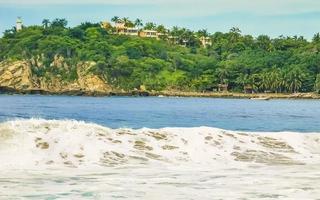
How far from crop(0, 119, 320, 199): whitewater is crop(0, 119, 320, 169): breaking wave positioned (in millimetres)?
28

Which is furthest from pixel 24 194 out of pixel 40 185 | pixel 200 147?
pixel 200 147

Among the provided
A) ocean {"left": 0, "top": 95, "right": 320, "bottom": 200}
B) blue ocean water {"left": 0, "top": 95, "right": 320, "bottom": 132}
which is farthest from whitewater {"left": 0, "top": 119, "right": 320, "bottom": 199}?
blue ocean water {"left": 0, "top": 95, "right": 320, "bottom": 132}

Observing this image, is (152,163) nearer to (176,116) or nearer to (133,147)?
(133,147)

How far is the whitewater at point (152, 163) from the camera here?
13445 millimetres

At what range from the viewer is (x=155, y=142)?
67.0 feet

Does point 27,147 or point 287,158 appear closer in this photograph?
point 27,147

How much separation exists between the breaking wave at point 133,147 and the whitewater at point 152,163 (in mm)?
28

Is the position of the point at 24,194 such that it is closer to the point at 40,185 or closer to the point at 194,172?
the point at 40,185

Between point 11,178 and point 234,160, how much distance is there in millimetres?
7122

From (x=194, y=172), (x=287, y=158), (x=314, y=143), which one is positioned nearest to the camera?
(x=194, y=172)

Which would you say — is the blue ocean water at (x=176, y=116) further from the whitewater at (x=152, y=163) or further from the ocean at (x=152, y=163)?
the whitewater at (x=152, y=163)

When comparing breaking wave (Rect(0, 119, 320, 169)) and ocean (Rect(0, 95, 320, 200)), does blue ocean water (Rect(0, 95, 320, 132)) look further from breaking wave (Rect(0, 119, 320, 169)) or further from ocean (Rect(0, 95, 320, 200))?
ocean (Rect(0, 95, 320, 200))

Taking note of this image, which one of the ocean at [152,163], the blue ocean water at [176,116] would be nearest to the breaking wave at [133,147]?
the ocean at [152,163]

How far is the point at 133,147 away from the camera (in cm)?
1972
